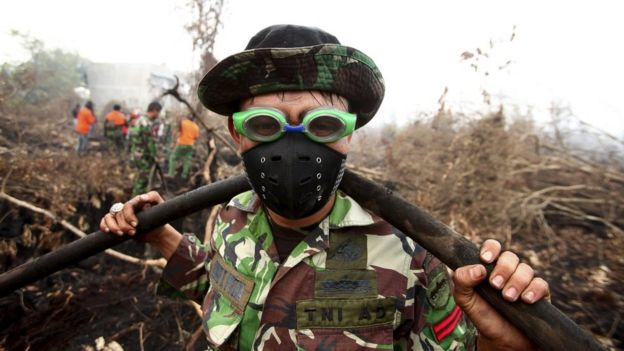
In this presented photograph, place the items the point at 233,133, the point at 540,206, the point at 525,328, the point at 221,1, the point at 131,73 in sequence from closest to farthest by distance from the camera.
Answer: the point at 525,328 → the point at 233,133 → the point at 540,206 → the point at 221,1 → the point at 131,73

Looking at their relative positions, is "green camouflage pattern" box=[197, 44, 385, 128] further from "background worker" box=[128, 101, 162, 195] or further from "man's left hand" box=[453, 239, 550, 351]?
"background worker" box=[128, 101, 162, 195]

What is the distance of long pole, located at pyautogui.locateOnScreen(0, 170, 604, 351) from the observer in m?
0.76

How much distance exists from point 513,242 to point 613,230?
140 centimetres

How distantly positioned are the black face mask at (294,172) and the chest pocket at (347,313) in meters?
0.27

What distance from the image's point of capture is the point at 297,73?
114 centimetres

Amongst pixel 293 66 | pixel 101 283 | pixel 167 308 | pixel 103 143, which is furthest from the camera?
pixel 103 143

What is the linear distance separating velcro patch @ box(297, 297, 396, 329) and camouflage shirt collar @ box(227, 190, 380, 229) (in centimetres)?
28

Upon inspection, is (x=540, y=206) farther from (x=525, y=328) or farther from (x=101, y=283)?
(x=101, y=283)

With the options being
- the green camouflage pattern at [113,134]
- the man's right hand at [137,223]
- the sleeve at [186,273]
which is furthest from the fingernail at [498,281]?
the green camouflage pattern at [113,134]

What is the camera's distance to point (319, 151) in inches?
45.7

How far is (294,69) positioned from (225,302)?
951 millimetres

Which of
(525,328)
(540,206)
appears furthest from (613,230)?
(525,328)

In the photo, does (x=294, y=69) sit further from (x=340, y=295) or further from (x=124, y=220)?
(x=124, y=220)

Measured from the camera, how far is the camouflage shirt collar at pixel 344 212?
1246 millimetres
